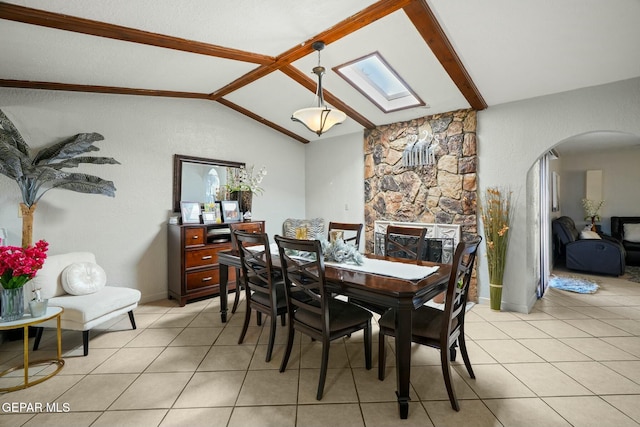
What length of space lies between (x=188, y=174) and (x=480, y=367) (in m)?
4.10

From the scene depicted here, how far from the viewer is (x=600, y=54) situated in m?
2.52

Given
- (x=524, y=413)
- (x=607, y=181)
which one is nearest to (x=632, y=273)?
(x=607, y=181)

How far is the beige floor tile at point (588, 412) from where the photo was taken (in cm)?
170

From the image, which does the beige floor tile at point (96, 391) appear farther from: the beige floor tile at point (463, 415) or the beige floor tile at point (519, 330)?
the beige floor tile at point (519, 330)

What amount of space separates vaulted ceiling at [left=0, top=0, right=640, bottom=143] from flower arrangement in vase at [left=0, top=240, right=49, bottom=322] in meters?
1.66

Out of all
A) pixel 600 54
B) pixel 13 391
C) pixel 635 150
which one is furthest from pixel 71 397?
pixel 635 150

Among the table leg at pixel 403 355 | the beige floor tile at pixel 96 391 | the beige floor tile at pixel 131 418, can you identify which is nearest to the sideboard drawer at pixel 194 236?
the beige floor tile at pixel 96 391

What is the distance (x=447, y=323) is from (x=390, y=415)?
2.16 feet

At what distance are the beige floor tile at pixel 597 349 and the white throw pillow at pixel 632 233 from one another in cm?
451

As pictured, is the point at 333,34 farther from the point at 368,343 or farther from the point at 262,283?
the point at 368,343

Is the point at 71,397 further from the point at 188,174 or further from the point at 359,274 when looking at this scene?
the point at 188,174

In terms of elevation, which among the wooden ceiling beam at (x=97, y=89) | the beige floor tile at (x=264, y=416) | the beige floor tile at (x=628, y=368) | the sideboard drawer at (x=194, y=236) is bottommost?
the beige floor tile at (x=264, y=416)

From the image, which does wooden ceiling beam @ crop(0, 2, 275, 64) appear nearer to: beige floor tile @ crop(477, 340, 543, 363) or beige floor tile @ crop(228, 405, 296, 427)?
beige floor tile @ crop(228, 405, 296, 427)

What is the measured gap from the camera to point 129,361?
242 centimetres
